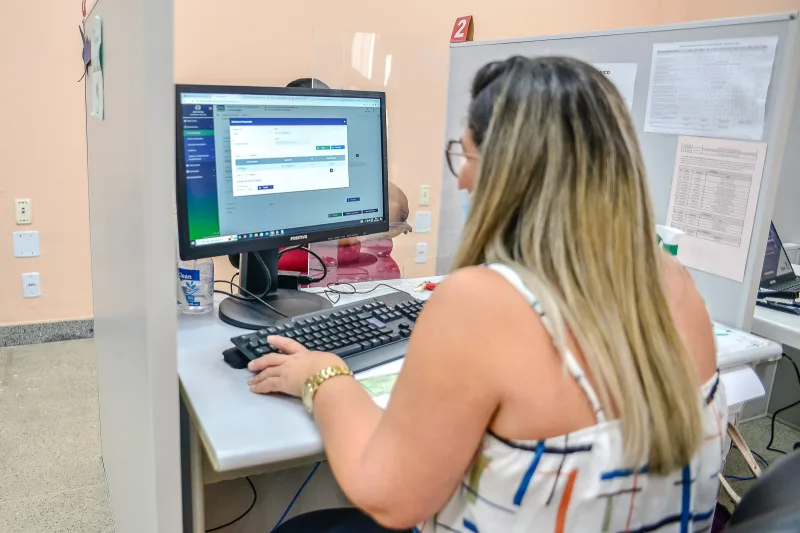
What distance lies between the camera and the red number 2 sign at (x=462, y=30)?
3.32 meters

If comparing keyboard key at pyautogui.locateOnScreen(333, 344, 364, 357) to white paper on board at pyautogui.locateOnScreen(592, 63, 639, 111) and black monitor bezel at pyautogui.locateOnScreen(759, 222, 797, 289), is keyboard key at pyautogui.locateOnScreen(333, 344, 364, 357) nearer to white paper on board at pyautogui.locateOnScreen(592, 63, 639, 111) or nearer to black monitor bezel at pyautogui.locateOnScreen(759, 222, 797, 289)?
white paper on board at pyautogui.locateOnScreen(592, 63, 639, 111)

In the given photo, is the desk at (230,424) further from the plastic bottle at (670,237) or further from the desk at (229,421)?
the plastic bottle at (670,237)

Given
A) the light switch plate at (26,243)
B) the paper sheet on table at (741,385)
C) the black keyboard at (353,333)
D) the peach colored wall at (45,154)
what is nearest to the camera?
the black keyboard at (353,333)

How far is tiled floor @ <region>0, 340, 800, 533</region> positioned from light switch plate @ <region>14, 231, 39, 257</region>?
40 centimetres

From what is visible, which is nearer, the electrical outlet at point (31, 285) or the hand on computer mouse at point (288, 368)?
the hand on computer mouse at point (288, 368)

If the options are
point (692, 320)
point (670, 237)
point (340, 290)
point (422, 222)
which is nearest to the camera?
point (692, 320)

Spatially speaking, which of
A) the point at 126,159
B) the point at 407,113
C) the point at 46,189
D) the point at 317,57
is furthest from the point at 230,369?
the point at 46,189

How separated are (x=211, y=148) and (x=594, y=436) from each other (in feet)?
2.69

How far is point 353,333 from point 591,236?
0.53 m

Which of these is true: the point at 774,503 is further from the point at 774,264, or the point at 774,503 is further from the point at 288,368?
the point at 774,264

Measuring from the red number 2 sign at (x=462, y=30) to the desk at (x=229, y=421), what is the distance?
2498 millimetres

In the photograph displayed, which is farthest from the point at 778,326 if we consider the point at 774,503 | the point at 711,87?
the point at 774,503

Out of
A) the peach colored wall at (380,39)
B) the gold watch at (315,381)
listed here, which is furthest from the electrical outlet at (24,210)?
the gold watch at (315,381)

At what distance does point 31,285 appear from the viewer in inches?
109
